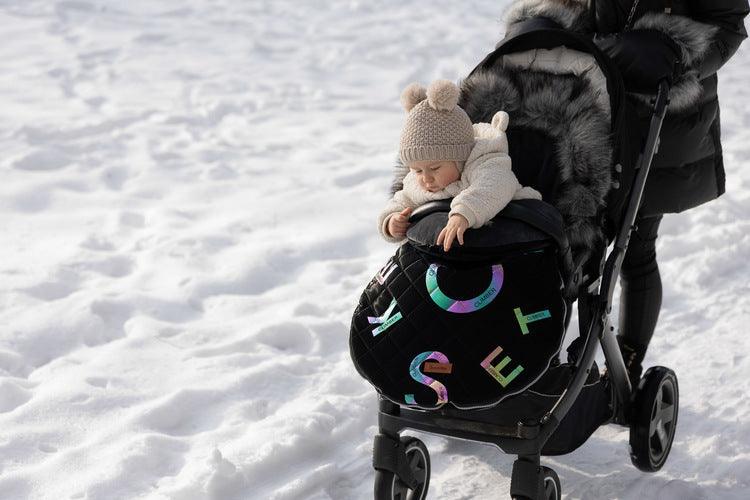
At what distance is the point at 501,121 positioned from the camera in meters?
2.67

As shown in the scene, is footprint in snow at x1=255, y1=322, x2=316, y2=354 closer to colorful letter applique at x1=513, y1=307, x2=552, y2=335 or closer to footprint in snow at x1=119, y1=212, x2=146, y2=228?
footprint in snow at x1=119, y1=212, x2=146, y2=228

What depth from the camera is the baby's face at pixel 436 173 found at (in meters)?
2.58

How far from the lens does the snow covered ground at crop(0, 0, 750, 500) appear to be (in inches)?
124

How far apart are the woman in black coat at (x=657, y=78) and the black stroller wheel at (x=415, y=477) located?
3.10 ft

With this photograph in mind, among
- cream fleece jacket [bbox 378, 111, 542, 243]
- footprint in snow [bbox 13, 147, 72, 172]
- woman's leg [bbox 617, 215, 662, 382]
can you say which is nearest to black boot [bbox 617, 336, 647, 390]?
woman's leg [bbox 617, 215, 662, 382]

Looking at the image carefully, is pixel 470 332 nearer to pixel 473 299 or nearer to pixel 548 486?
pixel 473 299

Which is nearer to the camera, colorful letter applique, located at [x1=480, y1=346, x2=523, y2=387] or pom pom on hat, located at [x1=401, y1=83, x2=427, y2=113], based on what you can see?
colorful letter applique, located at [x1=480, y1=346, x2=523, y2=387]

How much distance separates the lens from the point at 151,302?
434cm

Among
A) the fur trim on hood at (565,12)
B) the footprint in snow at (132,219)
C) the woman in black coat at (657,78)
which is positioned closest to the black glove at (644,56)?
the woman in black coat at (657,78)

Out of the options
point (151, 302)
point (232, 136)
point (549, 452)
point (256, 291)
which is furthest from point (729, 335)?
point (232, 136)

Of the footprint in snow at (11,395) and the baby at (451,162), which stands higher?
the baby at (451,162)

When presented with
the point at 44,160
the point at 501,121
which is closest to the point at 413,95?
the point at 501,121

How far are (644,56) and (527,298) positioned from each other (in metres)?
0.95

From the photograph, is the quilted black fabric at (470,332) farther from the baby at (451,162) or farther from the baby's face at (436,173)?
→ the baby's face at (436,173)
